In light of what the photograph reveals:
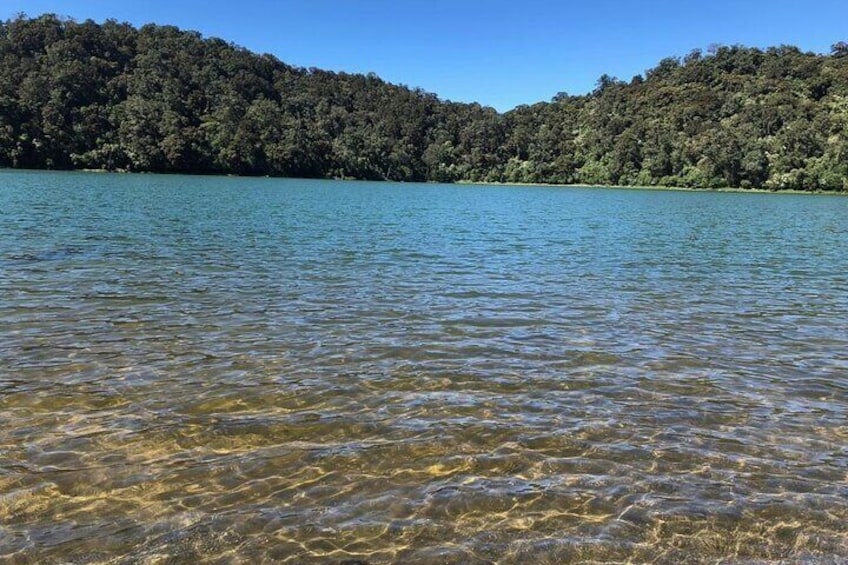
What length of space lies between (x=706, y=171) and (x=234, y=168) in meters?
113

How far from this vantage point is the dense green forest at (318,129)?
13588 cm

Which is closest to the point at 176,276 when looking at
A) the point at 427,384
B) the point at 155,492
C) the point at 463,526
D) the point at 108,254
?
the point at 108,254

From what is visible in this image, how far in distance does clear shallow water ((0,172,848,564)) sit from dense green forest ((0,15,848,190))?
135 metres

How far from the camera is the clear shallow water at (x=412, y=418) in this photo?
232 inches

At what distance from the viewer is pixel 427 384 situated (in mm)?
9984

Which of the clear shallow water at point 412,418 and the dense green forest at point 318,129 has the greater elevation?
the dense green forest at point 318,129

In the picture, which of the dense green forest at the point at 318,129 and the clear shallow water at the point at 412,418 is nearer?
the clear shallow water at the point at 412,418

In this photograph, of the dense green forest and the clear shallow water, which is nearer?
the clear shallow water

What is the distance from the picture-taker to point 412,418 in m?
8.59

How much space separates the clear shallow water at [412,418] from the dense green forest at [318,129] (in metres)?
135

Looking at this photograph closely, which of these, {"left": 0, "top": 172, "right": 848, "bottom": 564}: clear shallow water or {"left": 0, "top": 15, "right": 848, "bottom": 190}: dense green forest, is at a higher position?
{"left": 0, "top": 15, "right": 848, "bottom": 190}: dense green forest

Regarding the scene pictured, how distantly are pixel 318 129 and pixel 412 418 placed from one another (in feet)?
615

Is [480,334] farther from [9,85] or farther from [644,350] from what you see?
[9,85]

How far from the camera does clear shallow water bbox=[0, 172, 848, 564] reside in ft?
19.3
